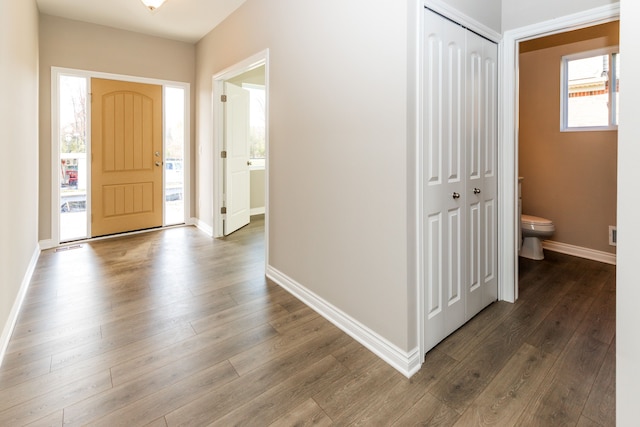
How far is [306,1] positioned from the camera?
242 cm

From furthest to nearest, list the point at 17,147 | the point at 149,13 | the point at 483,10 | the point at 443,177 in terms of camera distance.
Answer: the point at 149,13, the point at 17,147, the point at 483,10, the point at 443,177

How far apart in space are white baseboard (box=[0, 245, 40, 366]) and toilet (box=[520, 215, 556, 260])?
4.19 m

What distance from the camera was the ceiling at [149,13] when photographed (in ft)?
11.7

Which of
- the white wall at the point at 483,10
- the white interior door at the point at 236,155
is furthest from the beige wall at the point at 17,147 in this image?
Answer: the white wall at the point at 483,10

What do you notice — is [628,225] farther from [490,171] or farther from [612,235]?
[612,235]

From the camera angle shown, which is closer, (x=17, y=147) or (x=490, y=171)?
(x=490, y=171)

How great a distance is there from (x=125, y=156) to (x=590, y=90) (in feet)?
17.9

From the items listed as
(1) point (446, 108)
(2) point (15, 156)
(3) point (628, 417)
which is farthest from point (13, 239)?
(3) point (628, 417)

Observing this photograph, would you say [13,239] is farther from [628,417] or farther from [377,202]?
[628,417]

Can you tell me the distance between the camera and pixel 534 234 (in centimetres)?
351

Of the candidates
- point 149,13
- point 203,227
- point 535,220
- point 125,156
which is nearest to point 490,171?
point 535,220

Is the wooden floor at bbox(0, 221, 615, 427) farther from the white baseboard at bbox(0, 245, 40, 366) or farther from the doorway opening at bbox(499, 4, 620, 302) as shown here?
the doorway opening at bbox(499, 4, 620, 302)

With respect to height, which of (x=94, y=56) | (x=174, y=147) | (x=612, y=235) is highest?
(x=94, y=56)

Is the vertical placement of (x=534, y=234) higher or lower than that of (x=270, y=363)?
higher
